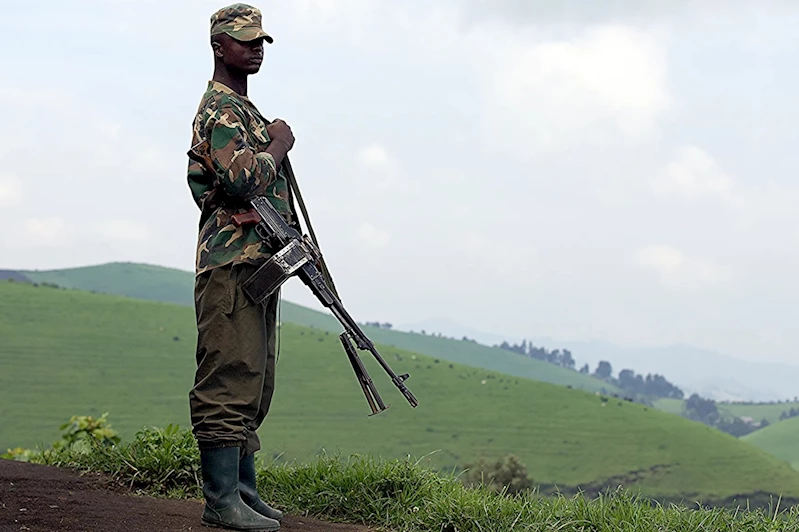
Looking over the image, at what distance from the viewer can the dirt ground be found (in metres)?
5.69

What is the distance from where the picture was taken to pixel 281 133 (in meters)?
6.06

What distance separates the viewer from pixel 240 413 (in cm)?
575

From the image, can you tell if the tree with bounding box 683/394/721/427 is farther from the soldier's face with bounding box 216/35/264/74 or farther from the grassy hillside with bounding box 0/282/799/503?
the soldier's face with bounding box 216/35/264/74

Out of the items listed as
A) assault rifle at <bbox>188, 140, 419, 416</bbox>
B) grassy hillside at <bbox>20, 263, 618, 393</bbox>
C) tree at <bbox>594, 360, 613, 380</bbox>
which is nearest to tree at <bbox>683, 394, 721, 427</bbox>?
grassy hillside at <bbox>20, 263, 618, 393</bbox>

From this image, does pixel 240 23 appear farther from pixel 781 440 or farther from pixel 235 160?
pixel 781 440

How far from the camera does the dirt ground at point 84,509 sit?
569cm

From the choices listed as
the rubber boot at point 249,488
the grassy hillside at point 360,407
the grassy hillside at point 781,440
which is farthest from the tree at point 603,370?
the rubber boot at point 249,488

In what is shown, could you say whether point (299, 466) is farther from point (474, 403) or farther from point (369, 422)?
point (474, 403)

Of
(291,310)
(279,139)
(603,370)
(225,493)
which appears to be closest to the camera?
(225,493)

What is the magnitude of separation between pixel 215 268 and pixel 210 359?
0.50 m

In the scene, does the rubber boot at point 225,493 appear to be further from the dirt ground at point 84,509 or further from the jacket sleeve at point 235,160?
the jacket sleeve at point 235,160

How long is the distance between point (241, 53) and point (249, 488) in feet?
8.34

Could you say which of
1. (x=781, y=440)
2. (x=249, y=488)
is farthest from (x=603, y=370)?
(x=249, y=488)

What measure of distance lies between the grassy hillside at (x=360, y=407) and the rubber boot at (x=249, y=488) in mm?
30268
